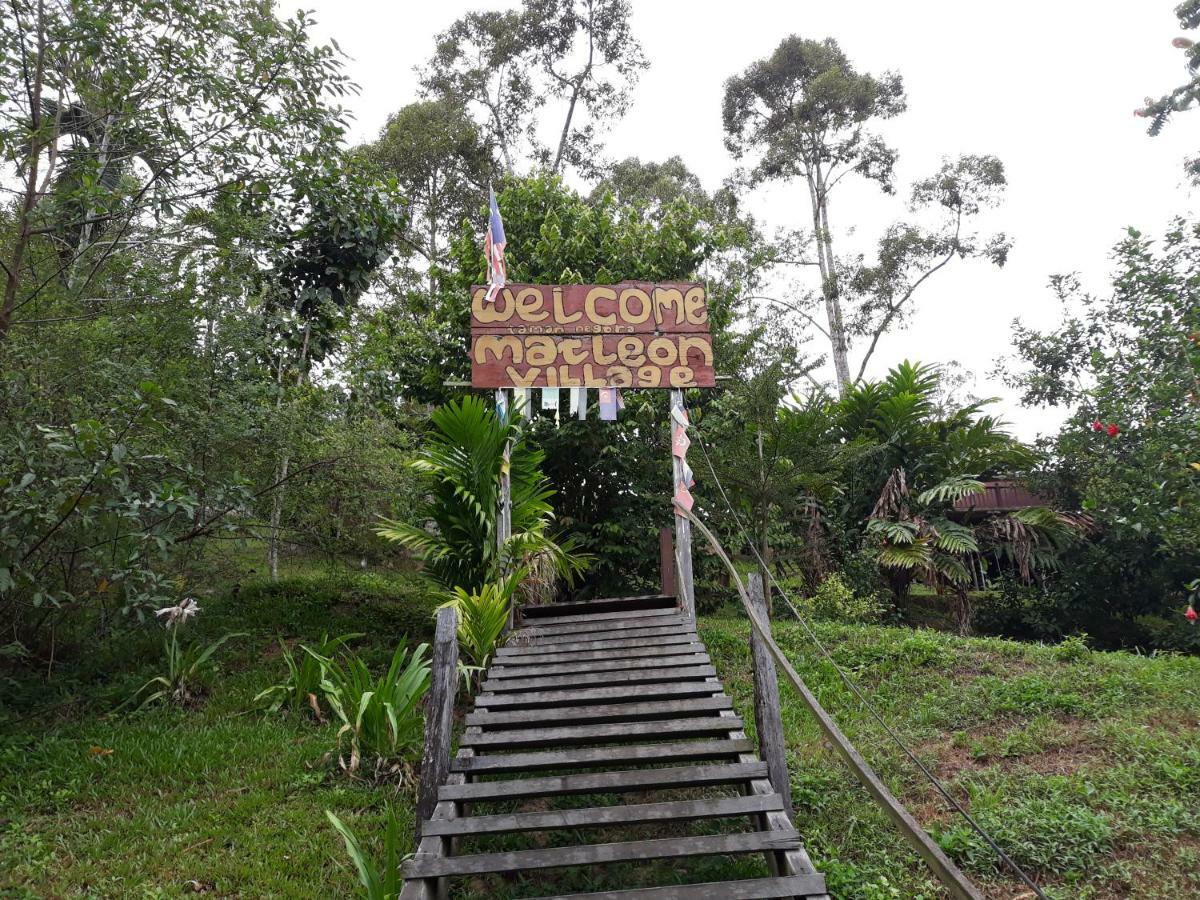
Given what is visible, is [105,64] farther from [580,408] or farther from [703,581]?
[703,581]

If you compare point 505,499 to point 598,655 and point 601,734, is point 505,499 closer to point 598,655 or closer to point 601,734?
point 598,655

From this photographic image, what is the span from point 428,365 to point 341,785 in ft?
18.5

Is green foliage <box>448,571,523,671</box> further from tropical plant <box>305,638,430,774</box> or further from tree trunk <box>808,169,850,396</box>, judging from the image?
tree trunk <box>808,169,850,396</box>

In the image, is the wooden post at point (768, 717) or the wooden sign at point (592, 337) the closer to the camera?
the wooden post at point (768, 717)

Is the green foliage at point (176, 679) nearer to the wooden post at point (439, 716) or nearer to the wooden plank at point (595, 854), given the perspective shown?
the wooden post at point (439, 716)

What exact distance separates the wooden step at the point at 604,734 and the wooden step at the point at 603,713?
88mm

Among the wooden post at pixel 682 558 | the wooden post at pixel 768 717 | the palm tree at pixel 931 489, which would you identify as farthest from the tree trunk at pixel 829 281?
the wooden post at pixel 768 717

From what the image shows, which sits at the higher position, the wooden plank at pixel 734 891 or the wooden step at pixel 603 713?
the wooden step at pixel 603 713

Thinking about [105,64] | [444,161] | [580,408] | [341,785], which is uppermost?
[444,161]

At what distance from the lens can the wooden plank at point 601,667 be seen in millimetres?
5043

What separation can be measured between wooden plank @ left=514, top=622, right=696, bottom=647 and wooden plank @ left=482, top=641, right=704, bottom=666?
27 centimetres

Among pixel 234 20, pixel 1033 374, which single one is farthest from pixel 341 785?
pixel 1033 374

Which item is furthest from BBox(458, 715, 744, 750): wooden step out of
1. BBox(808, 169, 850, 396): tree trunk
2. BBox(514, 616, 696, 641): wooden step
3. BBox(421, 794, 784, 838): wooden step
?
BBox(808, 169, 850, 396): tree trunk

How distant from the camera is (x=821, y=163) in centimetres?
2045
